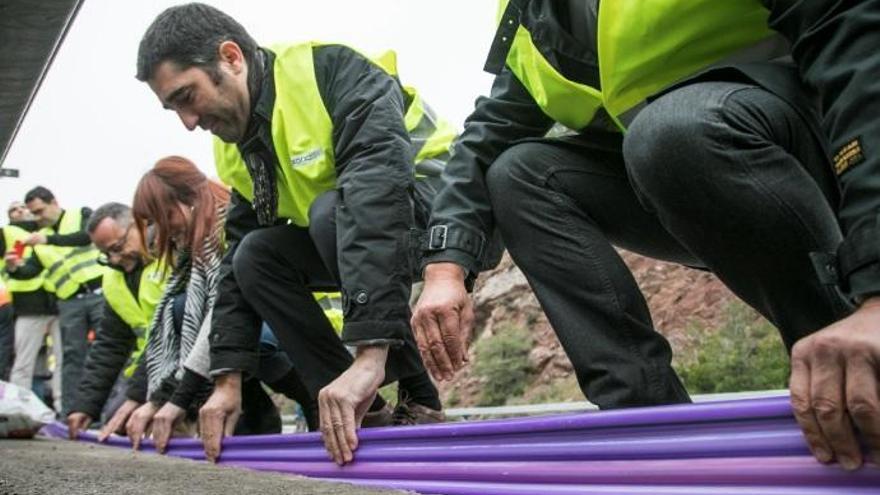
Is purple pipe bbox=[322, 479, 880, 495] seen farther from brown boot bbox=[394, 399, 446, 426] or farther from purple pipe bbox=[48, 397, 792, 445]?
brown boot bbox=[394, 399, 446, 426]

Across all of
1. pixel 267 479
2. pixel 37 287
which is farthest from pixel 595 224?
pixel 37 287

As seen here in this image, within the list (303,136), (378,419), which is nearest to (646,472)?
(378,419)

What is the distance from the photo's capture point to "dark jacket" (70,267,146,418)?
4.20 m

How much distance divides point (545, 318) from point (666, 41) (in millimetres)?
10069

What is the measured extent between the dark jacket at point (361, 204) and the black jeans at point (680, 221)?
35cm

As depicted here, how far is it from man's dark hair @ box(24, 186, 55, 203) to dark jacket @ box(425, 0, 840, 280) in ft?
20.7

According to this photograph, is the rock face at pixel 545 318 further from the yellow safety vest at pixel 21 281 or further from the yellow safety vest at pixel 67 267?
the yellow safety vest at pixel 21 281

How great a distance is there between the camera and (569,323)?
66.0 inches

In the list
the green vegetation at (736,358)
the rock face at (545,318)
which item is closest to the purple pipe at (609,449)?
the green vegetation at (736,358)

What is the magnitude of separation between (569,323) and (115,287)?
3322mm

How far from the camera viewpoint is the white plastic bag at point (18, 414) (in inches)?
152

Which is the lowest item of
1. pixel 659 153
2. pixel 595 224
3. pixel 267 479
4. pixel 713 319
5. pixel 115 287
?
pixel 713 319

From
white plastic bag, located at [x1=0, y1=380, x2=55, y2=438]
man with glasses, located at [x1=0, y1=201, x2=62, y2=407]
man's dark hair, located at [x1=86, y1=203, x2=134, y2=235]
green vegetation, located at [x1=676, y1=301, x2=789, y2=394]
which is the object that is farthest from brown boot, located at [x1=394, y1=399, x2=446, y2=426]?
green vegetation, located at [x1=676, y1=301, x2=789, y2=394]

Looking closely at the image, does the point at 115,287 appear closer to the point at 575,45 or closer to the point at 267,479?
the point at 267,479
